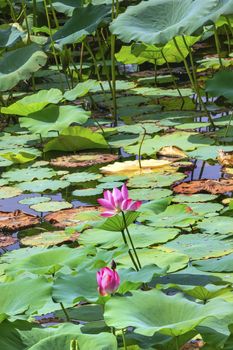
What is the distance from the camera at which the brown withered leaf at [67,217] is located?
270 cm

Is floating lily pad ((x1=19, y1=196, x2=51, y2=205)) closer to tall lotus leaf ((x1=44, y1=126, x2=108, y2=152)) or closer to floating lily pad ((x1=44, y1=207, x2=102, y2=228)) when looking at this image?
floating lily pad ((x1=44, y1=207, x2=102, y2=228))

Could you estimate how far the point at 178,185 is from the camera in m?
3.00

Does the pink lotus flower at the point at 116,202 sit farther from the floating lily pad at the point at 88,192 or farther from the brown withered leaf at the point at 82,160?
the brown withered leaf at the point at 82,160

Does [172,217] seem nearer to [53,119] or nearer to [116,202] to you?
[116,202]

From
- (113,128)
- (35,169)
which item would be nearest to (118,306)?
(35,169)

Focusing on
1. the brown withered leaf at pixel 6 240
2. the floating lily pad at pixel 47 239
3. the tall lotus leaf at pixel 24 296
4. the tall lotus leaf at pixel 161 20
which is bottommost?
the brown withered leaf at pixel 6 240

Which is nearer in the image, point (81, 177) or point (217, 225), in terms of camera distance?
point (217, 225)

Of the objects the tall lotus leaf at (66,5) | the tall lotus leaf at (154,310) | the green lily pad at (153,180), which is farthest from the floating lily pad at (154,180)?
the tall lotus leaf at (66,5)

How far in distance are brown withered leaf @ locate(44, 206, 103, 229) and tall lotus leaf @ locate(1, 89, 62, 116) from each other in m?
0.99

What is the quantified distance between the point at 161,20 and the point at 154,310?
229cm

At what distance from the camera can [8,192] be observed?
3.09 metres

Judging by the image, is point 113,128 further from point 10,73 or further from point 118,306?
point 118,306

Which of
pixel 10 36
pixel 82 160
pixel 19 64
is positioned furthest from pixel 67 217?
pixel 10 36

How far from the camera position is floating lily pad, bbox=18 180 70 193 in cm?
309
